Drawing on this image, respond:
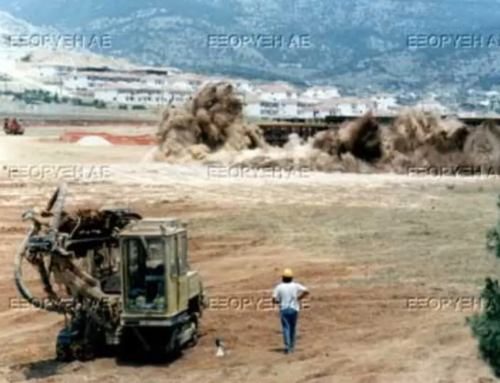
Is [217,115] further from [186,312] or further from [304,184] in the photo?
[186,312]

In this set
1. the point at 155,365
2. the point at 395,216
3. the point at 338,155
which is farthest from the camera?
the point at 338,155

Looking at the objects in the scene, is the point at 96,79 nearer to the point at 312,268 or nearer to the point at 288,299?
the point at 312,268

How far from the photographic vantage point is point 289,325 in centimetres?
1619

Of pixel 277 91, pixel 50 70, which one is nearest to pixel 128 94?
pixel 50 70

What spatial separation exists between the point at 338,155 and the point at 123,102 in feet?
314

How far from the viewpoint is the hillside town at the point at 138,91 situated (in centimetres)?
13000

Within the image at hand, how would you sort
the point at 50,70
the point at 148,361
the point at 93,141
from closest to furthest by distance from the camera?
the point at 148,361 → the point at 93,141 → the point at 50,70

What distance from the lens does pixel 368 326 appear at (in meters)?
18.9

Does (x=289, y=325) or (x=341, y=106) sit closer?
(x=289, y=325)

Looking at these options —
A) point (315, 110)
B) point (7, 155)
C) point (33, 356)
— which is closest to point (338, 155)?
point (7, 155)

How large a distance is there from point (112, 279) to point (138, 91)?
13032cm

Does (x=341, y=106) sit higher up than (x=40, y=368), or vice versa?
(x=341, y=106)

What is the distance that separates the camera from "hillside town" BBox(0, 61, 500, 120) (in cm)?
13000

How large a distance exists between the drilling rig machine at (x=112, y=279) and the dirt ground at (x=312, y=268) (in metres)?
0.35
